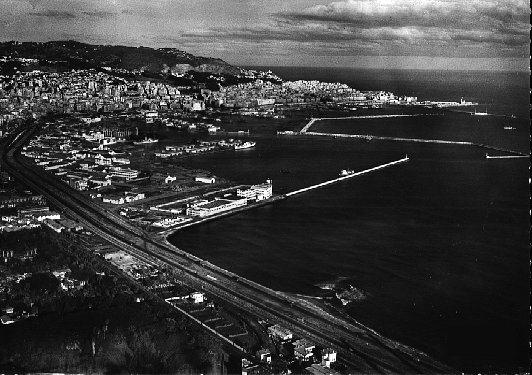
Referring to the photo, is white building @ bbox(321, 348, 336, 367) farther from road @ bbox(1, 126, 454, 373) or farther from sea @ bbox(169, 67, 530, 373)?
sea @ bbox(169, 67, 530, 373)

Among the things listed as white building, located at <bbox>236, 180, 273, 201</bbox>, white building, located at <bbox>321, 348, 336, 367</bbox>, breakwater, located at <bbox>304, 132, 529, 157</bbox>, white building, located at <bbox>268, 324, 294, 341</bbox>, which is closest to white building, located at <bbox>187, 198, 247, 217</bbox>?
white building, located at <bbox>236, 180, 273, 201</bbox>

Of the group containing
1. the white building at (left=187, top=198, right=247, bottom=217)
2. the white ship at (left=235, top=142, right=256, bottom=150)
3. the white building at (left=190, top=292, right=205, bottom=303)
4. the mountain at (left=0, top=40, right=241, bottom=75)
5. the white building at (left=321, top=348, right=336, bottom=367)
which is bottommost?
the white building at (left=321, top=348, right=336, bottom=367)

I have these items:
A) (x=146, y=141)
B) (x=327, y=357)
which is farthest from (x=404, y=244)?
(x=146, y=141)

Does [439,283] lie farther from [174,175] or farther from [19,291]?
[174,175]

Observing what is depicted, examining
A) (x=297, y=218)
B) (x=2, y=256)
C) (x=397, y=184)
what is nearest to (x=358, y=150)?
(x=397, y=184)

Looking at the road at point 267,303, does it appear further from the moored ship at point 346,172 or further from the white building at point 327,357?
the moored ship at point 346,172

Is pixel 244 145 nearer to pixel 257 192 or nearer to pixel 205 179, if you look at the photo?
pixel 205 179
